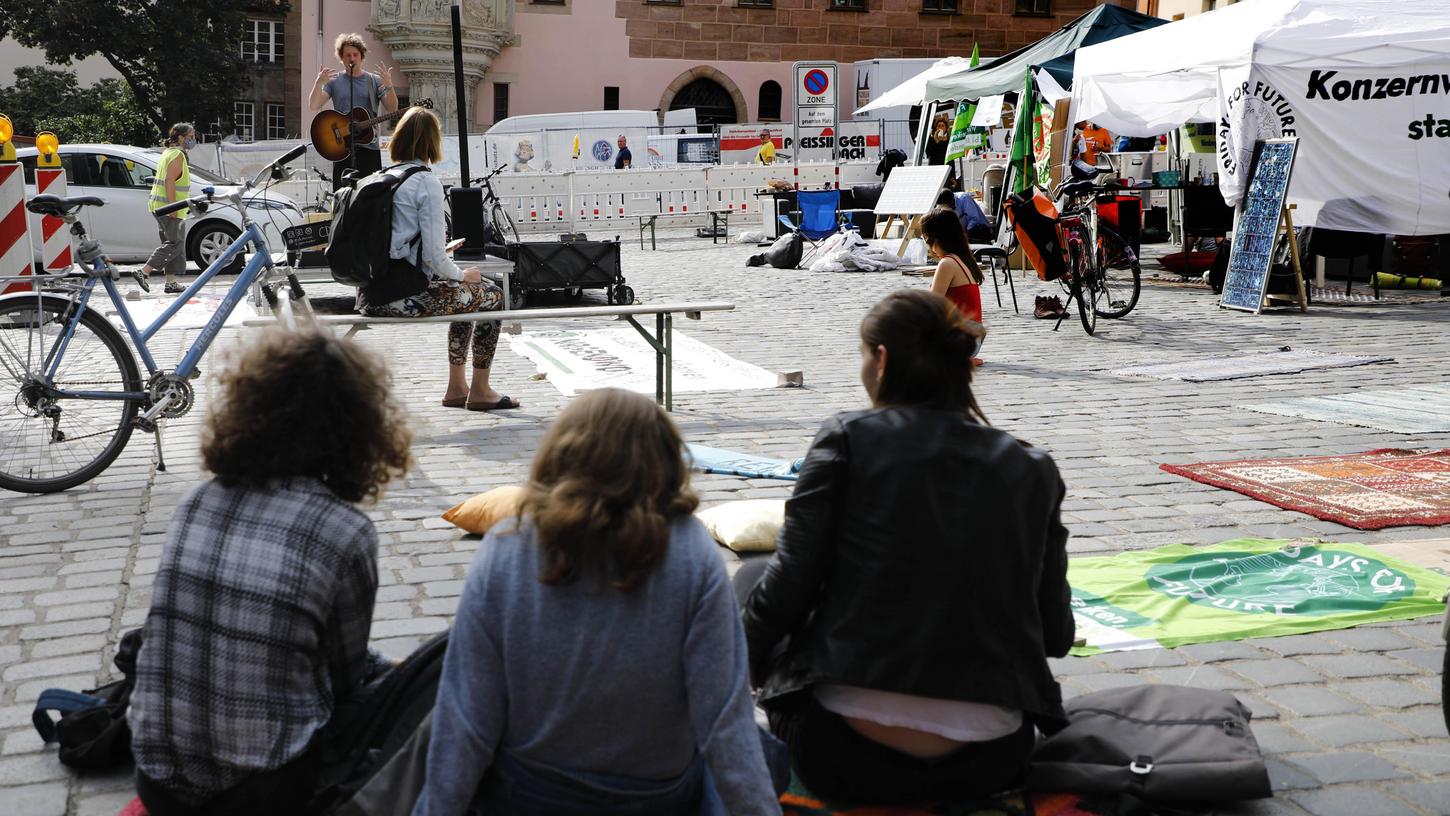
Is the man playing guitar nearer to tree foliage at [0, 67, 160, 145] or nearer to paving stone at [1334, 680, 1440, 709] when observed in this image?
paving stone at [1334, 680, 1440, 709]

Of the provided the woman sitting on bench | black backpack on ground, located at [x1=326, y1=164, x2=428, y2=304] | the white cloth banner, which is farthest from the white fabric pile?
black backpack on ground, located at [x1=326, y1=164, x2=428, y2=304]

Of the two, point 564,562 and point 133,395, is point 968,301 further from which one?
point 564,562

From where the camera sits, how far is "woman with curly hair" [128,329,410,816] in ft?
8.40

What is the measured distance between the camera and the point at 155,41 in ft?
137

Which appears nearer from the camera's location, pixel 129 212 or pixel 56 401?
pixel 56 401

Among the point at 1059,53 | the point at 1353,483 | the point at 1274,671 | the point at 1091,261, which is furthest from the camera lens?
the point at 1059,53

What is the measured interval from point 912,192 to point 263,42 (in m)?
32.9

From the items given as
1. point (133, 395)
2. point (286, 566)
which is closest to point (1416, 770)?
point (286, 566)

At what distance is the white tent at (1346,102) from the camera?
13.8m

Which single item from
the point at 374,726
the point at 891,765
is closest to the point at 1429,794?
the point at 891,765

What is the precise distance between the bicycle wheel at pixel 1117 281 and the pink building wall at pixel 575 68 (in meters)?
31.6

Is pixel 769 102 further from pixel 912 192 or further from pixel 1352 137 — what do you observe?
pixel 1352 137

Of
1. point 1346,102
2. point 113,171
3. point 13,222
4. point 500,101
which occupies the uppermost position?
point 500,101

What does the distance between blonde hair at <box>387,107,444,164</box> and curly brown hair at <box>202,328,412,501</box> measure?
16.5 feet
